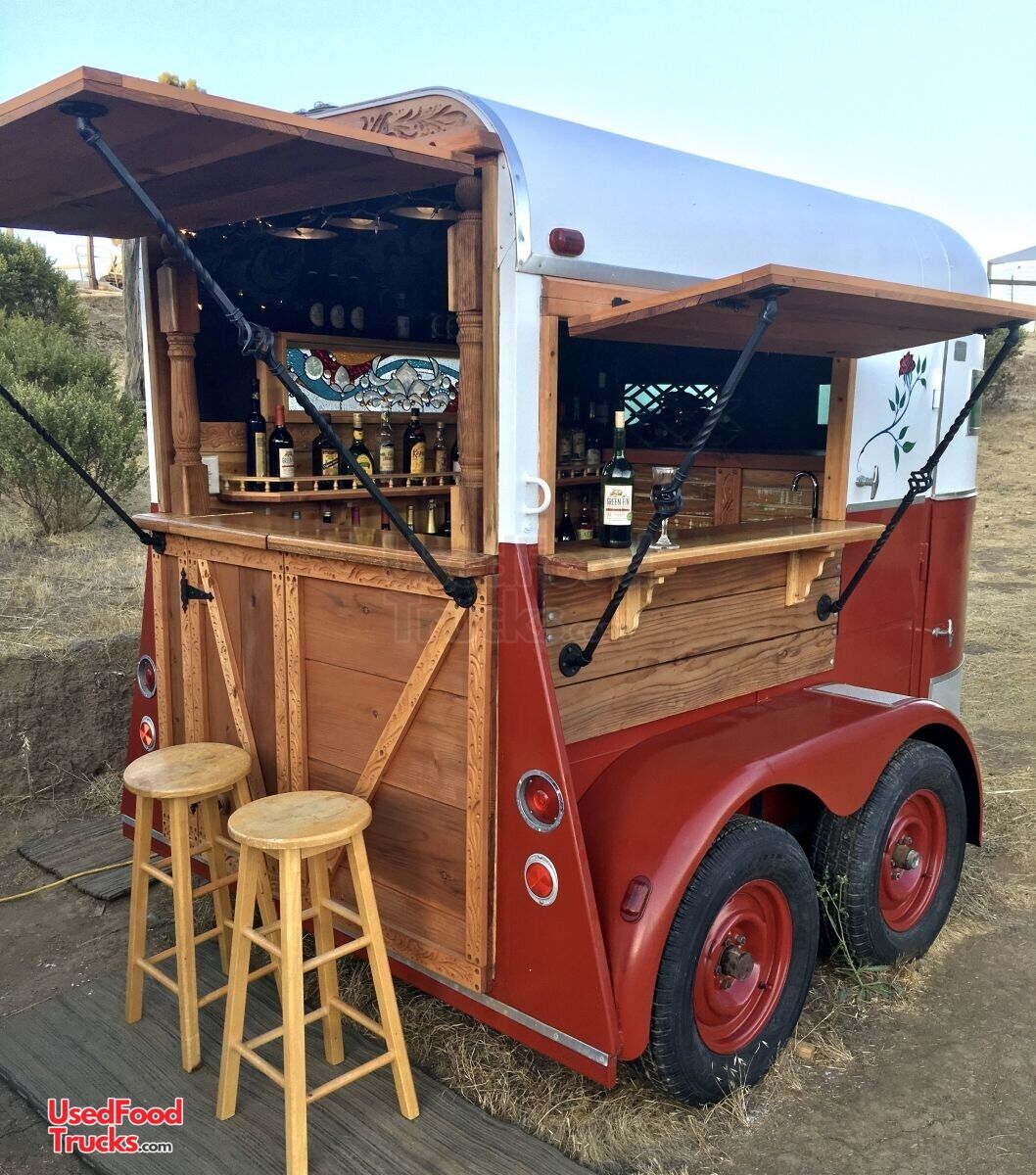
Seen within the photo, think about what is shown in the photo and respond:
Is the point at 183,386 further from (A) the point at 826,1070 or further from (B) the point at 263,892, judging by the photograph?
(A) the point at 826,1070

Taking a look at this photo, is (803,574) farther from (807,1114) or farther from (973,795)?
(807,1114)

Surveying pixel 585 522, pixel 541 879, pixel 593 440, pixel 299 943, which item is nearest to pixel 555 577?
pixel 541 879

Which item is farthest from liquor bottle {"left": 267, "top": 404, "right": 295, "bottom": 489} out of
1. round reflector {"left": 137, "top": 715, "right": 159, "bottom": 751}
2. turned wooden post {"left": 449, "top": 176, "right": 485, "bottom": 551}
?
turned wooden post {"left": 449, "top": 176, "right": 485, "bottom": 551}

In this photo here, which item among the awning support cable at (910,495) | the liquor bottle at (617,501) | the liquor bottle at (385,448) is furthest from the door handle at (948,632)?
the liquor bottle at (385,448)

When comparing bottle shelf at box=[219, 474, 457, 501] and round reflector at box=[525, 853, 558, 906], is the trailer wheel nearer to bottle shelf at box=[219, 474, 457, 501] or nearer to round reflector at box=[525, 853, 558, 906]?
round reflector at box=[525, 853, 558, 906]

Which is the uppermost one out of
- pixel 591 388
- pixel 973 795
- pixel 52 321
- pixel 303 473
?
pixel 52 321

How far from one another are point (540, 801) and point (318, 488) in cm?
202

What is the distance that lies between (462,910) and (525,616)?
0.91 meters

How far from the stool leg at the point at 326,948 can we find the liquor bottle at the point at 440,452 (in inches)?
90.2

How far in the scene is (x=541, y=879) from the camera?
9.04ft

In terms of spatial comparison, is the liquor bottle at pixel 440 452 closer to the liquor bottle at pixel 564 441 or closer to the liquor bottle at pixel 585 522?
the liquor bottle at pixel 564 441

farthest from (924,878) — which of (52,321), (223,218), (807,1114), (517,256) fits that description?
(52,321)

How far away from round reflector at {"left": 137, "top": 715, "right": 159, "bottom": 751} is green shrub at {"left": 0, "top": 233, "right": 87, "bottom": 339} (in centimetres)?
1491

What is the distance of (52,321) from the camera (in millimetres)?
16953
